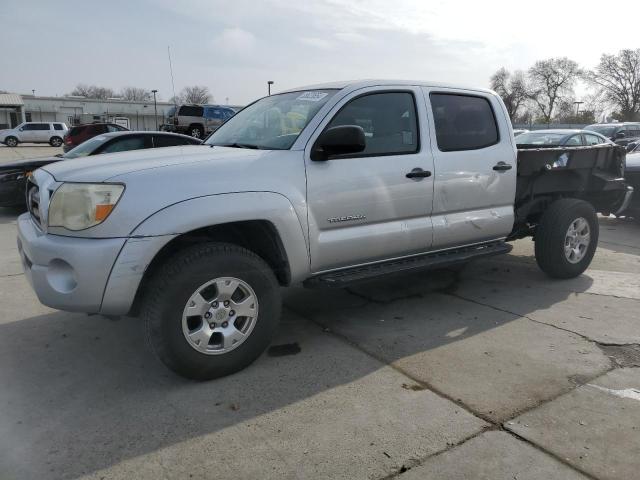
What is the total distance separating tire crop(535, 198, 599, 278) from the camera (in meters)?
5.20

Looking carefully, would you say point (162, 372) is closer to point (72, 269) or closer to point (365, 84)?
point (72, 269)

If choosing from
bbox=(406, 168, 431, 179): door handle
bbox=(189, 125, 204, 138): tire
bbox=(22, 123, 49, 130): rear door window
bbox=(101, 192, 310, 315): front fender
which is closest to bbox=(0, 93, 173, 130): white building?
bbox=(22, 123, 49, 130): rear door window

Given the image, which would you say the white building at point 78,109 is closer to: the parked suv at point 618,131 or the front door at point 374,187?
the parked suv at point 618,131

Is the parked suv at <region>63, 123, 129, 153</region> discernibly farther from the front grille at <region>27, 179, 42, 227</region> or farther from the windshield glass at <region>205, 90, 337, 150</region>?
the front grille at <region>27, 179, 42, 227</region>

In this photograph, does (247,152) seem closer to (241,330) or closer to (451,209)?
(241,330)

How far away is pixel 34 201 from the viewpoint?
11.5 feet

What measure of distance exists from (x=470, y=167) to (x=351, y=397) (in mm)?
2321

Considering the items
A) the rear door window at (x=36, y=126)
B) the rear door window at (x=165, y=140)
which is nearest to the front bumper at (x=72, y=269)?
the rear door window at (x=165, y=140)

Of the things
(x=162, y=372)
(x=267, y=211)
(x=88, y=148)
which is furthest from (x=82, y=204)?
(x=88, y=148)

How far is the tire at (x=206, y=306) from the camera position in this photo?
3029 millimetres

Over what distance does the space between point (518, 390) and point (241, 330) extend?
1.77 m

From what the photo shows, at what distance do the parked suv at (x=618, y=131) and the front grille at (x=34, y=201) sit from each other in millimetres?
18337

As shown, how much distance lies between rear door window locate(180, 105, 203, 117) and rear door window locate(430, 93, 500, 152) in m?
28.0

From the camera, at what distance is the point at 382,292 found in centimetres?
512
